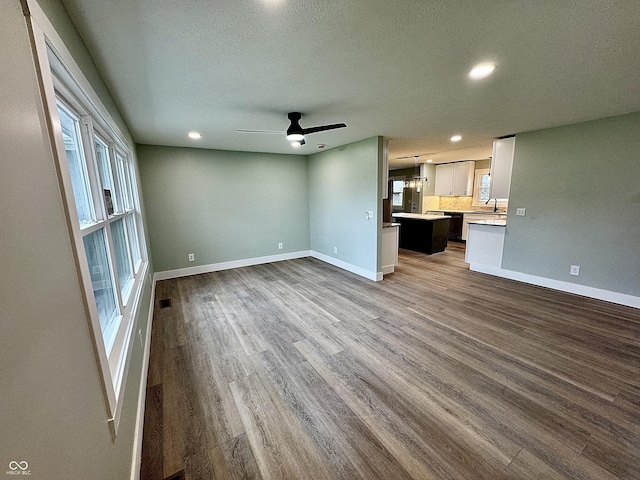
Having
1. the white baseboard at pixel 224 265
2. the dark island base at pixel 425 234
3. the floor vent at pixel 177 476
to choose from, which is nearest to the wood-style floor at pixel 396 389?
the floor vent at pixel 177 476

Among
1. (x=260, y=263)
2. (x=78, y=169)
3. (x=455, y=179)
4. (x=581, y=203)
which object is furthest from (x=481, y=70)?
(x=455, y=179)

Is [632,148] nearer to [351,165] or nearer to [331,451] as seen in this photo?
[351,165]

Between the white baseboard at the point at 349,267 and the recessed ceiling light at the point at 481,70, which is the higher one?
the recessed ceiling light at the point at 481,70

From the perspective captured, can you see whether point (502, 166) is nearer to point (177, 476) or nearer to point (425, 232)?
point (425, 232)

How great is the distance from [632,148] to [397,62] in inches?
135

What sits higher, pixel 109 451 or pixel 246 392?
pixel 109 451

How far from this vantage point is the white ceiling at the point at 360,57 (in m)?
1.32

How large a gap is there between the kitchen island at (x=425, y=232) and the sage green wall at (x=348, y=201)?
2.24m

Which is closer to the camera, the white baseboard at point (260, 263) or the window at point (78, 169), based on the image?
the window at point (78, 169)

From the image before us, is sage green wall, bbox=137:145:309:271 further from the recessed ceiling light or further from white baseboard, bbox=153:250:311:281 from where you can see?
the recessed ceiling light

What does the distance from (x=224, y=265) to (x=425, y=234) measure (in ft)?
15.2

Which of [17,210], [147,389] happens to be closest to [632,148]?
[17,210]

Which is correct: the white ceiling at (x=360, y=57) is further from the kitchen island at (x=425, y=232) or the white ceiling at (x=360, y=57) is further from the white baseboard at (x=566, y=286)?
the kitchen island at (x=425, y=232)

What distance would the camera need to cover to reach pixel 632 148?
3.09 metres
